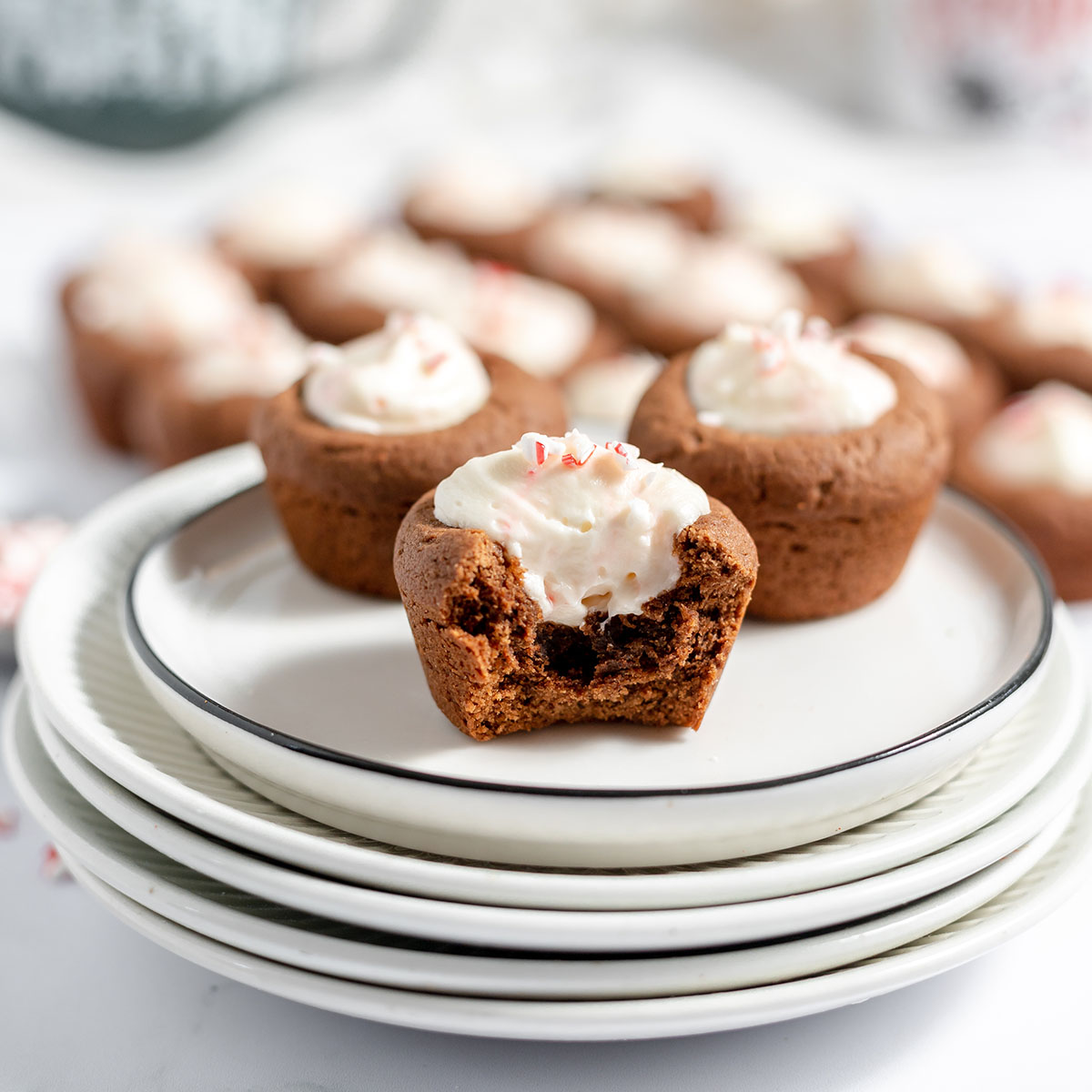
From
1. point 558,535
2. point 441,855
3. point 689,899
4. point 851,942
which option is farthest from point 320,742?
point 851,942

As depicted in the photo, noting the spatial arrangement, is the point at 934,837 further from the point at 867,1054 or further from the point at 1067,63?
the point at 1067,63

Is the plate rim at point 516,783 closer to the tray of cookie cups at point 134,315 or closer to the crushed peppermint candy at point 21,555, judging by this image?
the crushed peppermint candy at point 21,555

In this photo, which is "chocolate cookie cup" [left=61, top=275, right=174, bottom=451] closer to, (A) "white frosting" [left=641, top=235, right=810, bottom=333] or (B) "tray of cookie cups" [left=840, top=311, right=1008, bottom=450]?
(A) "white frosting" [left=641, top=235, right=810, bottom=333]

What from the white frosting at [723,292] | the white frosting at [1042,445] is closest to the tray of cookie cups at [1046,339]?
the white frosting at [1042,445]

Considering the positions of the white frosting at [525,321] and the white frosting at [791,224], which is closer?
the white frosting at [525,321]

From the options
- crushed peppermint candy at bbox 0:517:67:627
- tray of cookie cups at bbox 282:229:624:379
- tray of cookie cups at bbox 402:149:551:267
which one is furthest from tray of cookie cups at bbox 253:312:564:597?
tray of cookie cups at bbox 402:149:551:267
